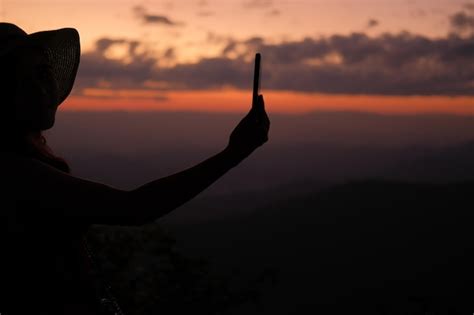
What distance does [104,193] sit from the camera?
254cm

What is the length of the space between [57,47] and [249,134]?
978mm

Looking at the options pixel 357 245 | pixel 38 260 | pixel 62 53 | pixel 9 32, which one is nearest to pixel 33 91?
pixel 9 32

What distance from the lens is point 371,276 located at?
Result: 17.2 metres

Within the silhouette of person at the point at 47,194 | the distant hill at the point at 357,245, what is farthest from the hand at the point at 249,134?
the distant hill at the point at 357,245

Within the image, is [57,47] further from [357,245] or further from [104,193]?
[357,245]

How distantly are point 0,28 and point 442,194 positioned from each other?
967 inches

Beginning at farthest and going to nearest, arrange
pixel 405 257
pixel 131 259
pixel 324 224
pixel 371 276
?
pixel 324 224
pixel 405 257
pixel 371 276
pixel 131 259

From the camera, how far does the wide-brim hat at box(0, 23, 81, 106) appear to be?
278 centimetres

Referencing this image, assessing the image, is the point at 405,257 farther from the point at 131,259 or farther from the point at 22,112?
the point at 22,112

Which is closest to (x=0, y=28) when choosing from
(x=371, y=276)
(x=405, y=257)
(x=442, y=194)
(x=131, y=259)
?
(x=131, y=259)

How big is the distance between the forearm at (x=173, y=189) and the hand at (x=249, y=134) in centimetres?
7

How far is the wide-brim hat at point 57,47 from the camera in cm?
278

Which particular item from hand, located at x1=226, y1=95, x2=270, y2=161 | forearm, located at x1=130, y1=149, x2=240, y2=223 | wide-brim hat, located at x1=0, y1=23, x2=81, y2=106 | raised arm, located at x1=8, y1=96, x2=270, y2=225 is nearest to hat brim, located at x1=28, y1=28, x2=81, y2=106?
wide-brim hat, located at x1=0, y1=23, x2=81, y2=106

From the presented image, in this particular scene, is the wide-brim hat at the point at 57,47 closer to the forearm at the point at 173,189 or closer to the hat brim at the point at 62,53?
the hat brim at the point at 62,53
